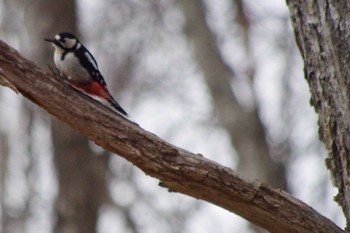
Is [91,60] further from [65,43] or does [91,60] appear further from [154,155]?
[154,155]

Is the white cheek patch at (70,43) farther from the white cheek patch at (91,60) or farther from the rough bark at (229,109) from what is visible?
→ the rough bark at (229,109)

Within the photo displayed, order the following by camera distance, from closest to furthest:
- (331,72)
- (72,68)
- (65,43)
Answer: (331,72), (72,68), (65,43)

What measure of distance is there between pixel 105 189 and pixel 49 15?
1.75 m

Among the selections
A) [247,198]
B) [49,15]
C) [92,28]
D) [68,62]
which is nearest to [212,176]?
[247,198]

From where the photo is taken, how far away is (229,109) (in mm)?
7836

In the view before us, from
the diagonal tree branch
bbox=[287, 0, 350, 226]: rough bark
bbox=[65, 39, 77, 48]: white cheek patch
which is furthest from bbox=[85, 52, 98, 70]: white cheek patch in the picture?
bbox=[287, 0, 350, 226]: rough bark

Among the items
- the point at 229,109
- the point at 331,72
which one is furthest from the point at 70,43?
the point at 229,109

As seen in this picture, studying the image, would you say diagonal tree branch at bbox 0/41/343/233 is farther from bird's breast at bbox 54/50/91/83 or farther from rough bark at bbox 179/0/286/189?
rough bark at bbox 179/0/286/189

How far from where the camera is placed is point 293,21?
365 cm

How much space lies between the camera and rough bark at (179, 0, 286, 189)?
282 inches

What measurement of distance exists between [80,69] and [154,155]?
1.21 meters

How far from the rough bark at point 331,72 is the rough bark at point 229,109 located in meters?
3.34

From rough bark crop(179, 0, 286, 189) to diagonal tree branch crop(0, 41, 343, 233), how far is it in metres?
3.53

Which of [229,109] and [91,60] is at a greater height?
[229,109]
